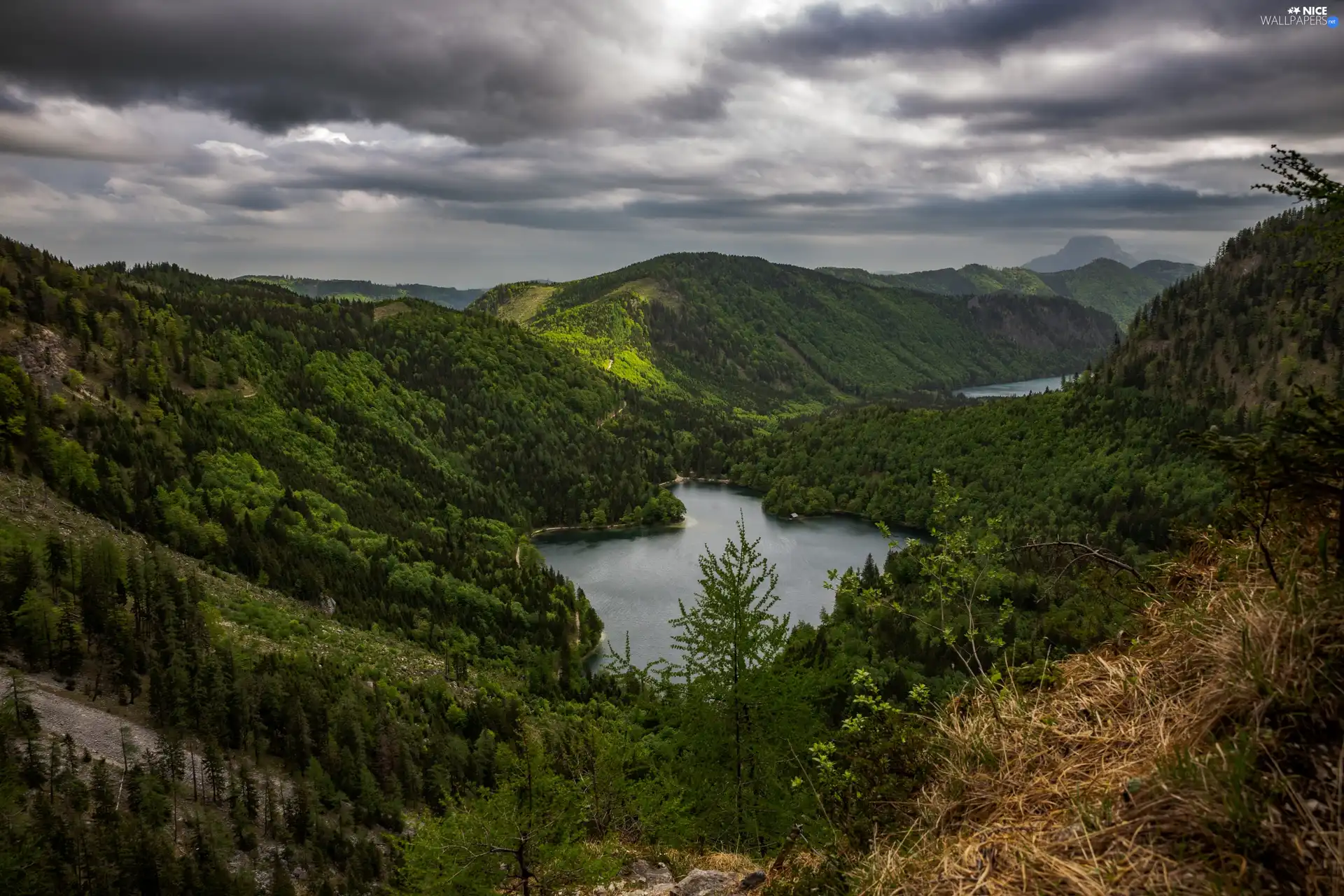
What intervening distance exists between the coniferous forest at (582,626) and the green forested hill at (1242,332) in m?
0.80

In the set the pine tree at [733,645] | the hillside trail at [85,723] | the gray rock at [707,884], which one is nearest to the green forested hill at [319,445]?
the hillside trail at [85,723]

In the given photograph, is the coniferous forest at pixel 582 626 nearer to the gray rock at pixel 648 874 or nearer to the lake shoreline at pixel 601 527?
the gray rock at pixel 648 874

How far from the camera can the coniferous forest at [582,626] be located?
4.62 metres

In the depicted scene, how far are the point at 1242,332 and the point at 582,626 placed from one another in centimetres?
14344

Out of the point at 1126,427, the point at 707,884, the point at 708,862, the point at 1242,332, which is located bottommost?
the point at 708,862

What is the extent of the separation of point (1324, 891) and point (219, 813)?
139 ft

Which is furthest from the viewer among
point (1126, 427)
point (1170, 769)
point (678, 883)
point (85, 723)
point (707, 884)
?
point (1126, 427)

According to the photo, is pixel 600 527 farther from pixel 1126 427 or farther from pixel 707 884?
pixel 707 884

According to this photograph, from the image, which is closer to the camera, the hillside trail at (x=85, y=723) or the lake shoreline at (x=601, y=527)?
the hillside trail at (x=85, y=723)

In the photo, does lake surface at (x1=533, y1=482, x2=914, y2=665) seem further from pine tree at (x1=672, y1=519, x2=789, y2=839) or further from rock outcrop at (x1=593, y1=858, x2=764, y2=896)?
rock outcrop at (x1=593, y1=858, x2=764, y2=896)

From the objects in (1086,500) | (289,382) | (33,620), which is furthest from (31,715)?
(1086,500)

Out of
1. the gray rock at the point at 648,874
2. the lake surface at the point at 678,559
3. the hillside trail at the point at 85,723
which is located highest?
the gray rock at the point at 648,874

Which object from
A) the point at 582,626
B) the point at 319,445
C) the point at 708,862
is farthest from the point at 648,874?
the point at 319,445

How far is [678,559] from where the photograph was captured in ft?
385
